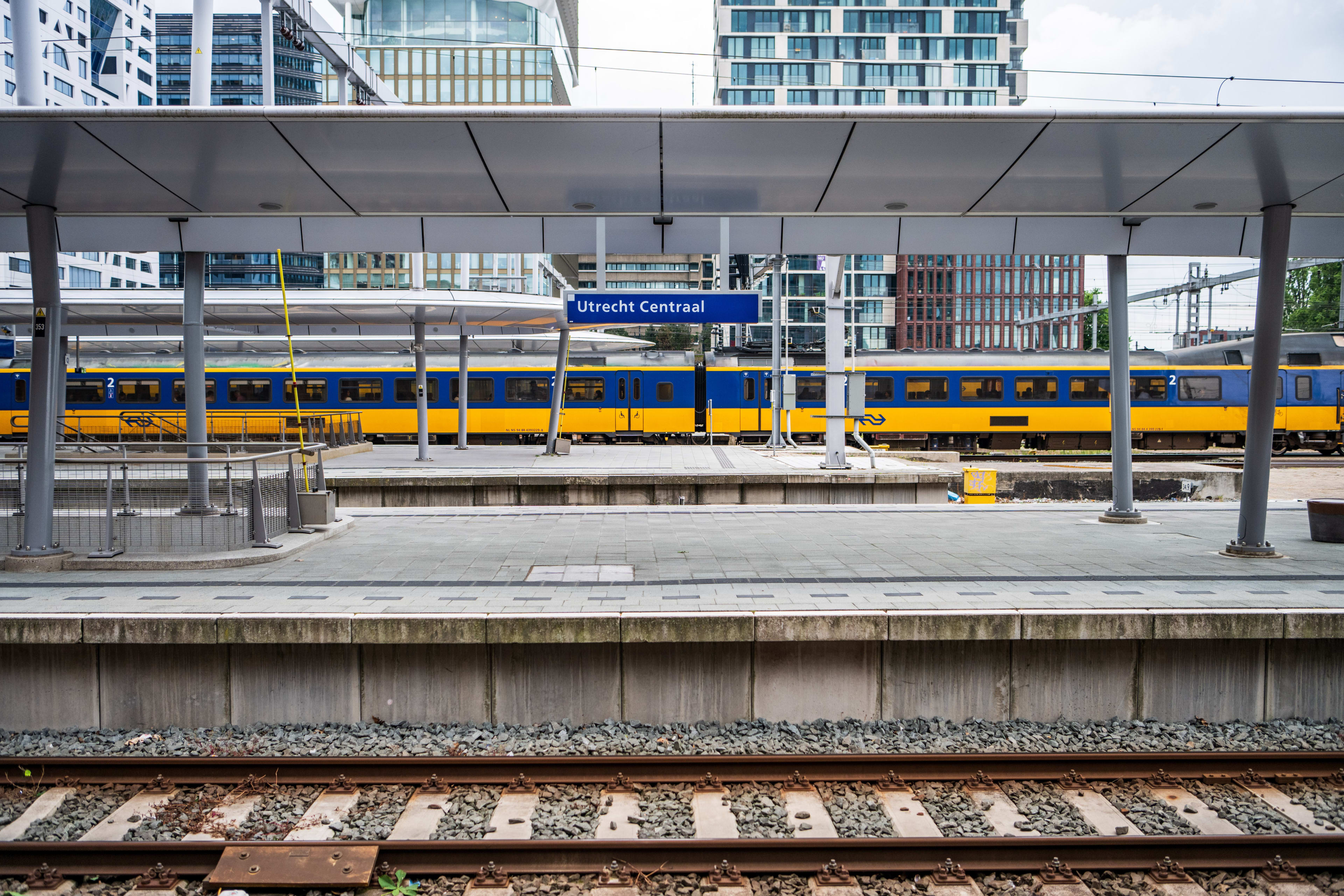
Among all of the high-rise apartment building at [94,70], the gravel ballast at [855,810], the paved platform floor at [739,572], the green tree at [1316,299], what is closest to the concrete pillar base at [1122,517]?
the paved platform floor at [739,572]

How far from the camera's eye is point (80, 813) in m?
5.24

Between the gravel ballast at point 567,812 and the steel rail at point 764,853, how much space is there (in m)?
0.21

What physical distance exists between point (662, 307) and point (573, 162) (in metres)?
2.18

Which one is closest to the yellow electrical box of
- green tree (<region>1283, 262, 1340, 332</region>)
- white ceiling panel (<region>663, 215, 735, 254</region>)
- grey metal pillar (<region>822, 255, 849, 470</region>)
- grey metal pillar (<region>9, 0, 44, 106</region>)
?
grey metal pillar (<region>822, 255, 849, 470</region>)

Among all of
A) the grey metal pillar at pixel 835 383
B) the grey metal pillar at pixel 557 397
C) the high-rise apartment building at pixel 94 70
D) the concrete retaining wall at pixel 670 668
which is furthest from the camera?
the high-rise apartment building at pixel 94 70

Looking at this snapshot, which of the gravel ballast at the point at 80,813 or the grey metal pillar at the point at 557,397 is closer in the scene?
the gravel ballast at the point at 80,813

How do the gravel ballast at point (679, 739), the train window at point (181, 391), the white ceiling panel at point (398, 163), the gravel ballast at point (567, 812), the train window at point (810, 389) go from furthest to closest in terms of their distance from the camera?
the train window at point (810, 389) → the train window at point (181, 391) → the white ceiling panel at point (398, 163) → the gravel ballast at point (679, 739) → the gravel ballast at point (567, 812)

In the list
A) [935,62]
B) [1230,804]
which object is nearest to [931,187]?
[1230,804]

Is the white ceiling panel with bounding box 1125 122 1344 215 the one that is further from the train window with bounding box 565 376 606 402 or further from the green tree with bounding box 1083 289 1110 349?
the green tree with bounding box 1083 289 1110 349

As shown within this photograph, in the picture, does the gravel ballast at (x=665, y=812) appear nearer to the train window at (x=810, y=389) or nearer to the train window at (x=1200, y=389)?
the train window at (x=810, y=389)

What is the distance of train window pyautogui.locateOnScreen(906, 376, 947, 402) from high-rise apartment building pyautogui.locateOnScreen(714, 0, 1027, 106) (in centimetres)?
6639

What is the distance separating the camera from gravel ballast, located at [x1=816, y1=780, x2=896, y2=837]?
16.5 feet

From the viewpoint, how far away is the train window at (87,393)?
2836 centimetres

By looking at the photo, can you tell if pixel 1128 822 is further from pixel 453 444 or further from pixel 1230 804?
pixel 453 444
